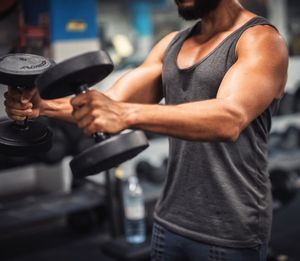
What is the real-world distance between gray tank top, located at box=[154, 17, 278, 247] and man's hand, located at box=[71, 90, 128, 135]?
388mm

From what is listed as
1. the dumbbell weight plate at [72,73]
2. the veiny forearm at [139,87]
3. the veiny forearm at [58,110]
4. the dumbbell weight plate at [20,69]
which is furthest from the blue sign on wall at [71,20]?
the dumbbell weight plate at [72,73]

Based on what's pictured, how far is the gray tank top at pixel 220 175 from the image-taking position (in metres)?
1.21

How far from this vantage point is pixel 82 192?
10.8 feet

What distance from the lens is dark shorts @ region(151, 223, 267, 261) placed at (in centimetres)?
123

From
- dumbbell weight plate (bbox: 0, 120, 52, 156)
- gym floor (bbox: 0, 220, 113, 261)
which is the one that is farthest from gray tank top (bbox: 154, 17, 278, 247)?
gym floor (bbox: 0, 220, 113, 261)

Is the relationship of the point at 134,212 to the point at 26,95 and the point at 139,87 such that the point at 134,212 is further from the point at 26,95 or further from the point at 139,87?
the point at 26,95

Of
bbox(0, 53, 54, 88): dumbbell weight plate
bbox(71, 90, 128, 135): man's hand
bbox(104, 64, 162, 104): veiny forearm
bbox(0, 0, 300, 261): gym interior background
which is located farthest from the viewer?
bbox(0, 0, 300, 261): gym interior background

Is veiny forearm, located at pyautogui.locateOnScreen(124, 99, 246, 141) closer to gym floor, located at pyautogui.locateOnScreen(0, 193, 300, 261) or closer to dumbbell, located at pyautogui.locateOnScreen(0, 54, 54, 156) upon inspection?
dumbbell, located at pyautogui.locateOnScreen(0, 54, 54, 156)

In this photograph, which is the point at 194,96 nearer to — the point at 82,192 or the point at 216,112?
the point at 216,112

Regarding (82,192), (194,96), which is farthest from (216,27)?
(82,192)

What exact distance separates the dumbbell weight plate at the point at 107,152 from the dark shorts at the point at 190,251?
1.43 feet

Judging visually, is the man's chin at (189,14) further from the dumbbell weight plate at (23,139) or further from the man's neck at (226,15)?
the dumbbell weight plate at (23,139)

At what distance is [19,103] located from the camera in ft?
3.70

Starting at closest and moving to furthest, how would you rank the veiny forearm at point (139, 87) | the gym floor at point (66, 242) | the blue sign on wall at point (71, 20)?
the veiny forearm at point (139, 87) → the gym floor at point (66, 242) → the blue sign on wall at point (71, 20)
